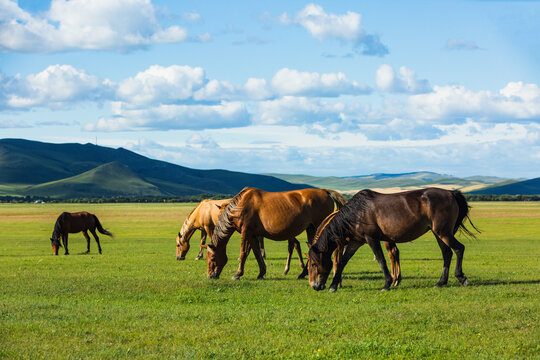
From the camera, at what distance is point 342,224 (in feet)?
52.9

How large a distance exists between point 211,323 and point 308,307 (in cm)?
252

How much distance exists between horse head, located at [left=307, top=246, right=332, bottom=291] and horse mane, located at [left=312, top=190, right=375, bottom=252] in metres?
0.14

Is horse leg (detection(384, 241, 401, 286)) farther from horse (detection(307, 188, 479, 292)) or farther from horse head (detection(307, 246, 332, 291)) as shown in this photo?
horse head (detection(307, 246, 332, 291))

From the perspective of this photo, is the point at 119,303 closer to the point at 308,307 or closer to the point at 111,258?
the point at 308,307

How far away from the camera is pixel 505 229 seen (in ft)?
196

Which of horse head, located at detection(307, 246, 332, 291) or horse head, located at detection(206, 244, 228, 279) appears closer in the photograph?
horse head, located at detection(307, 246, 332, 291)

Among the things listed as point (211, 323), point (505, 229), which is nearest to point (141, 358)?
point (211, 323)

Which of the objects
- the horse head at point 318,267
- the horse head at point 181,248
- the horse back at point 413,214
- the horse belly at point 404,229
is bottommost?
the horse head at point 181,248

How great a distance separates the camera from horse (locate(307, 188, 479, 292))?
15695 mm

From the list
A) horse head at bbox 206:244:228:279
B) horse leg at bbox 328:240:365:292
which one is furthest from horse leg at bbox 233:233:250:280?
horse leg at bbox 328:240:365:292

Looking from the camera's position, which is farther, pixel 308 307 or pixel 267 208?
pixel 267 208

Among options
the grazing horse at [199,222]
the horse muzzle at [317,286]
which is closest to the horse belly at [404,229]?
the horse muzzle at [317,286]

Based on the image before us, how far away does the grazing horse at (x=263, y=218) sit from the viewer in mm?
18203

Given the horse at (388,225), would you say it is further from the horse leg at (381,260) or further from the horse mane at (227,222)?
the horse mane at (227,222)
